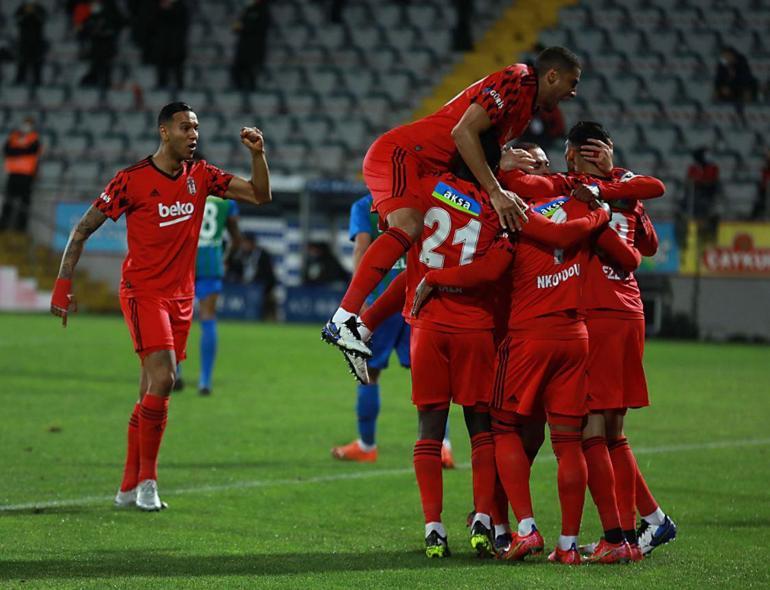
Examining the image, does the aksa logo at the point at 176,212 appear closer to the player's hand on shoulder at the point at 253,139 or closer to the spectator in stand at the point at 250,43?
the player's hand on shoulder at the point at 253,139

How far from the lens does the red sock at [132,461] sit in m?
7.81

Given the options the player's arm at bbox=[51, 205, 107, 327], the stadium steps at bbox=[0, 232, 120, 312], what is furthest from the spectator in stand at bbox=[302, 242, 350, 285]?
the player's arm at bbox=[51, 205, 107, 327]

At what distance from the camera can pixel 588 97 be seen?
88.4 feet

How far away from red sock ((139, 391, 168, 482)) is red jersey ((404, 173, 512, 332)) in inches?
77.2

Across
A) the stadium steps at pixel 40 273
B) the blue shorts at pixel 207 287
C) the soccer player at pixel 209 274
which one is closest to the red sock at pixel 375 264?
the soccer player at pixel 209 274

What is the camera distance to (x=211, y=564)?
6102 mm

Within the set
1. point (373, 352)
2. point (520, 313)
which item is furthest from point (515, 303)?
point (373, 352)

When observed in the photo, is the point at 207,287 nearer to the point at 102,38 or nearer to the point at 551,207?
the point at 551,207

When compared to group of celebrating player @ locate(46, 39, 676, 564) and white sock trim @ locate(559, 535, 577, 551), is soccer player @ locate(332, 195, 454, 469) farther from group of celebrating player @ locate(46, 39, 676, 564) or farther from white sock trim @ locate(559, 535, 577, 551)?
white sock trim @ locate(559, 535, 577, 551)

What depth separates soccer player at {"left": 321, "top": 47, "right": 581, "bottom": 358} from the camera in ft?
21.0

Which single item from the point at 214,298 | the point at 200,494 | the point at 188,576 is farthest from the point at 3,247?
the point at 188,576

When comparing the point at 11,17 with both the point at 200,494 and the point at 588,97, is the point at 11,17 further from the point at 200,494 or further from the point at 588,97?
the point at 200,494

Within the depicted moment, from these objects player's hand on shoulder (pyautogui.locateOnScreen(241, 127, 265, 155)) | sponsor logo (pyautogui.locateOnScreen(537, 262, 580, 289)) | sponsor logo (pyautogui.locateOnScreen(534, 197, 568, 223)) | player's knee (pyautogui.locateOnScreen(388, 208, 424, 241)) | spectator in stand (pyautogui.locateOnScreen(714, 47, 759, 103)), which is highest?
spectator in stand (pyautogui.locateOnScreen(714, 47, 759, 103))

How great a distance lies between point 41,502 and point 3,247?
19.7 metres
